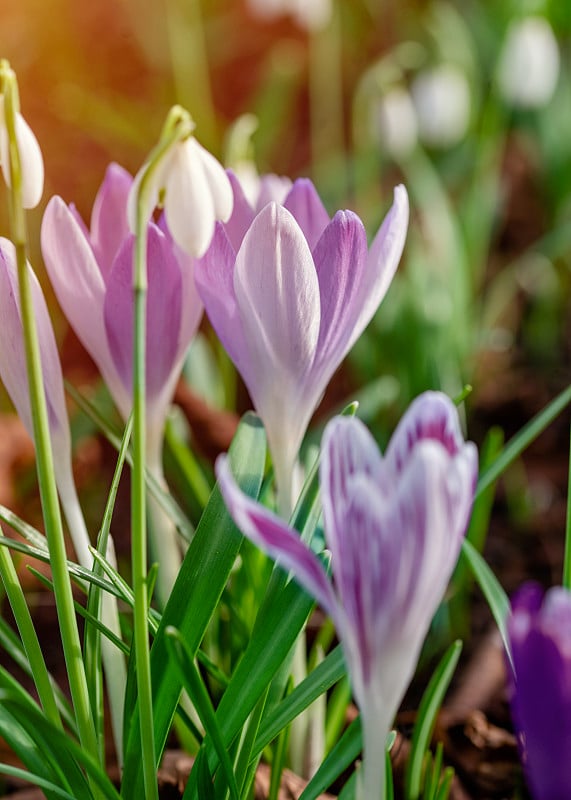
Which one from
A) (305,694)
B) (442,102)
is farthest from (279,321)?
(442,102)

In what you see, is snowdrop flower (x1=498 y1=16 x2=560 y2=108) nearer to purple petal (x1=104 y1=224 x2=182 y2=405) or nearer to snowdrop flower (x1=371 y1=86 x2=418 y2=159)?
snowdrop flower (x1=371 y1=86 x2=418 y2=159)

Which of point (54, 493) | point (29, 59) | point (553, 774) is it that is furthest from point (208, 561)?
point (29, 59)

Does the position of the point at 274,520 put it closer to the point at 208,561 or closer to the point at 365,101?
the point at 208,561

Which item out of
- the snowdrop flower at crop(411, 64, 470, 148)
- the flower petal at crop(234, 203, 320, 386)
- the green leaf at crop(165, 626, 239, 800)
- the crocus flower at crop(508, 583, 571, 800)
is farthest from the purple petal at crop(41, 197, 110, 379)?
the snowdrop flower at crop(411, 64, 470, 148)

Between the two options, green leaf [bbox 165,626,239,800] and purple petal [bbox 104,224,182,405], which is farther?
purple petal [bbox 104,224,182,405]

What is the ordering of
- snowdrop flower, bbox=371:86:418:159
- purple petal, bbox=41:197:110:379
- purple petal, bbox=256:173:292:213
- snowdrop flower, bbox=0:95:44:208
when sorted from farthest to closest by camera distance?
snowdrop flower, bbox=371:86:418:159 → purple petal, bbox=256:173:292:213 → purple petal, bbox=41:197:110:379 → snowdrop flower, bbox=0:95:44:208

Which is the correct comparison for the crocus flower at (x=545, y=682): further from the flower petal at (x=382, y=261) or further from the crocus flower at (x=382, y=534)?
the flower petal at (x=382, y=261)

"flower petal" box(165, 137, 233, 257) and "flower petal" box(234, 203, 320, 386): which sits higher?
"flower petal" box(165, 137, 233, 257)
